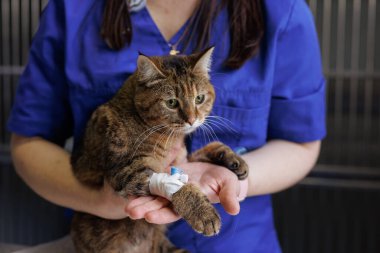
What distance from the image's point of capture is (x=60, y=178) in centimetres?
98

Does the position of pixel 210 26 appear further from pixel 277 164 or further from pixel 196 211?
pixel 196 211

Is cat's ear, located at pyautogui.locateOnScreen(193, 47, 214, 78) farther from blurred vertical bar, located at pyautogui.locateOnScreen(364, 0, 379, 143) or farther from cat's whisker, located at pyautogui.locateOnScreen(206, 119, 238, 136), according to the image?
blurred vertical bar, located at pyautogui.locateOnScreen(364, 0, 379, 143)

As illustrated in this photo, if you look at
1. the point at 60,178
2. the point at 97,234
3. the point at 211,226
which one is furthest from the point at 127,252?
the point at 211,226

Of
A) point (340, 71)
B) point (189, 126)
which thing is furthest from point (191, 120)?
point (340, 71)

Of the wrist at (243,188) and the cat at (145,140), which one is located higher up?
the cat at (145,140)

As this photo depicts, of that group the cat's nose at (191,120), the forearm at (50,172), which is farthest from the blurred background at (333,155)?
the cat's nose at (191,120)

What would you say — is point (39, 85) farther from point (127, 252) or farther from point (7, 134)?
point (7, 134)

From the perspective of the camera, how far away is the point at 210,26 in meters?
0.98

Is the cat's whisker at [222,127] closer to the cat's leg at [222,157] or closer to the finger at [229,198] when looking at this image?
the cat's leg at [222,157]

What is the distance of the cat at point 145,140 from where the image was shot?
2.55 ft

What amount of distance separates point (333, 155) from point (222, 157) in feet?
3.38

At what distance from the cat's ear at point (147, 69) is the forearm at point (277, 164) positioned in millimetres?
262

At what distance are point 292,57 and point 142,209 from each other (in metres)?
0.49

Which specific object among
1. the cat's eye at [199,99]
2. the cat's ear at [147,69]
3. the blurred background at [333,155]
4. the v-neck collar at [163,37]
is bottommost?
the blurred background at [333,155]
